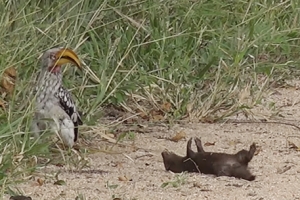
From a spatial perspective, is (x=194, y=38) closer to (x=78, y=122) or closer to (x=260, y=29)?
(x=260, y=29)

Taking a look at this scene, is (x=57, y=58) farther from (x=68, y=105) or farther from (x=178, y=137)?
(x=178, y=137)

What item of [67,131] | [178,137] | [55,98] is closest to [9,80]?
[55,98]

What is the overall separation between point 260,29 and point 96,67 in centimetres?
130

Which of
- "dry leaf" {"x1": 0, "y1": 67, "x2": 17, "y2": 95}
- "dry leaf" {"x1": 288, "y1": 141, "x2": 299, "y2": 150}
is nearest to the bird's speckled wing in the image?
"dry leaf" {"x1": 0, "y1": 67, "x2": 17, "y2": 95}

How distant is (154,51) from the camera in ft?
18.6

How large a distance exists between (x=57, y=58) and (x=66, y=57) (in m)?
0.04

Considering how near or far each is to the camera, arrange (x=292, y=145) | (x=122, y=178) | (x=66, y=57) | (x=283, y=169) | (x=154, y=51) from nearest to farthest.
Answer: (x=122, y=178)
(x=283, y=169)
(x=66, y=57)
(x=292, y=145)
(x=154, y=51)

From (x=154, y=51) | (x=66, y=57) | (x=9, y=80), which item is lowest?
(x=154, y=51)

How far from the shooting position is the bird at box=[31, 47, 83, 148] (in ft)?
14.9

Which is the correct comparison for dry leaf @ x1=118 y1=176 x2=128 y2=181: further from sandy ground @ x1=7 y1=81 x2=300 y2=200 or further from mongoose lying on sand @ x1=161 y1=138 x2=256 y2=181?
mongoose lying on sand @ x1=161 y1=138 x2=256 y2=181

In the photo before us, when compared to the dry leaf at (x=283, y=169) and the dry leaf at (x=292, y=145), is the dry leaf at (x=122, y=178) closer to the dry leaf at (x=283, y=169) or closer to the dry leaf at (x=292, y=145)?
the dry leaf at (x=283, y=169)

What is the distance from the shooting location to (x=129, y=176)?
4262 mm

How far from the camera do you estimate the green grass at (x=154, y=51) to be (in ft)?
16.0

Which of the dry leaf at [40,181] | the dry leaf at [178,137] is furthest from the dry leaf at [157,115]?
the dry leaf at [40,181]
